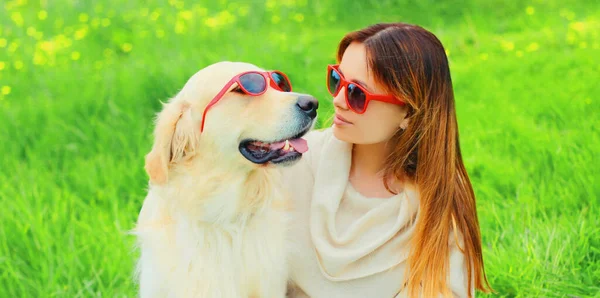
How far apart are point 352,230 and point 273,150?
1.56ft

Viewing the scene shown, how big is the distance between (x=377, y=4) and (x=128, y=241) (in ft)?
13.7

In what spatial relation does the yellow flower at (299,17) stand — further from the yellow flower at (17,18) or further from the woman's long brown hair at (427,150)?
the woman's long brown hair at (427,150)

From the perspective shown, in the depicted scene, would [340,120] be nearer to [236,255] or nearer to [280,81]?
[280,81]

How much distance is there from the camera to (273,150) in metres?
2.55

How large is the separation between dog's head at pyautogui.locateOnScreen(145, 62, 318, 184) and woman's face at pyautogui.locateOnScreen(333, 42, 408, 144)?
0.14 m

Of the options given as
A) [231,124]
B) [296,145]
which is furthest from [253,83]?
[296,145]

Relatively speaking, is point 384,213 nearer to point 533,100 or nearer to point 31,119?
point 533,100

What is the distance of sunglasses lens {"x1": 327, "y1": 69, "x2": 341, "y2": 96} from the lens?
2.64 m

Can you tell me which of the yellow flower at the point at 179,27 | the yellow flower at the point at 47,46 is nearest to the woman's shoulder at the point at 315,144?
the yellow flower at the point at 179,27

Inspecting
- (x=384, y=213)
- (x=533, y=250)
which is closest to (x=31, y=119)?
(x=384, y=213)

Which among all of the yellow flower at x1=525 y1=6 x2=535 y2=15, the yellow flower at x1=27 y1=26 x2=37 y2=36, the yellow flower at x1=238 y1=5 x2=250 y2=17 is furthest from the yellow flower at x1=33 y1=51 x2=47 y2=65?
the yellow flower at x1=525 y1=6 x2=535 y2=15

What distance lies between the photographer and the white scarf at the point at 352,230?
2729 millimetres

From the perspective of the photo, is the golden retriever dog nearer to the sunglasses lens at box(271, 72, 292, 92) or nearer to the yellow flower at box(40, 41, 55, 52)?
the sunglasses lens at box(271, 72, 292, 92)

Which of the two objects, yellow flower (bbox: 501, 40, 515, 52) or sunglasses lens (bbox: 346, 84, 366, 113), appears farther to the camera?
yellow flower (bbox: 501, 40, 515, 52)
